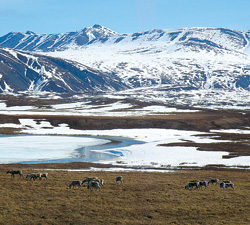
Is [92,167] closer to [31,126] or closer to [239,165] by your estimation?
[239,165]

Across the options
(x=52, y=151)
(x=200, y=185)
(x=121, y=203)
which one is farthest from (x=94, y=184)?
(x=52, y=151)

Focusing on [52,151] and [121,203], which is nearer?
[121,203]

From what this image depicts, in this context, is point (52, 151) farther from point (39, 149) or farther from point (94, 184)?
point (94, 184)

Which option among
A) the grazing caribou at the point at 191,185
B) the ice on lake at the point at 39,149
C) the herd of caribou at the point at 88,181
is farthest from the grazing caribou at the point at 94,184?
the ice on lake at the point at 39,149

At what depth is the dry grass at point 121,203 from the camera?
907 inches

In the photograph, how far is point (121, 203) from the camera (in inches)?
1052

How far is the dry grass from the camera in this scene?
23.0 metres

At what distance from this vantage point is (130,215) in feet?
78.6

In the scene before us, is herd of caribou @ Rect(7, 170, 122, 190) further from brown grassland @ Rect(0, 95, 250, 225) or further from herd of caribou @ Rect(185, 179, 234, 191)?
herd of caribou @ Rect(185, 179, 234, 191)

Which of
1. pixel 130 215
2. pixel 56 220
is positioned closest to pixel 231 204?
pixel 130 215

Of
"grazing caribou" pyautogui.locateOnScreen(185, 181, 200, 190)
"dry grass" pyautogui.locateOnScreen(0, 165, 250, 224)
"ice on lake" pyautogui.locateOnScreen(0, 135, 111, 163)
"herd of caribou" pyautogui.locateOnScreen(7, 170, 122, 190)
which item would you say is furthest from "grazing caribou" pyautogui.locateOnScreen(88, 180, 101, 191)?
"ice on lake" pyautogui.locateOnScreen(0, 135, 111, 163)

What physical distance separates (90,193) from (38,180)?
8.61 meters

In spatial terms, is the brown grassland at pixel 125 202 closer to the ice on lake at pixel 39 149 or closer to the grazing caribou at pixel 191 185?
the grazing caribou at pixel 191 185

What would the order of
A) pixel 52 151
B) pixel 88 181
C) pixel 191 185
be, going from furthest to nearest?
pixel 52 151 → pixel 88 181 → pixel 191 185
